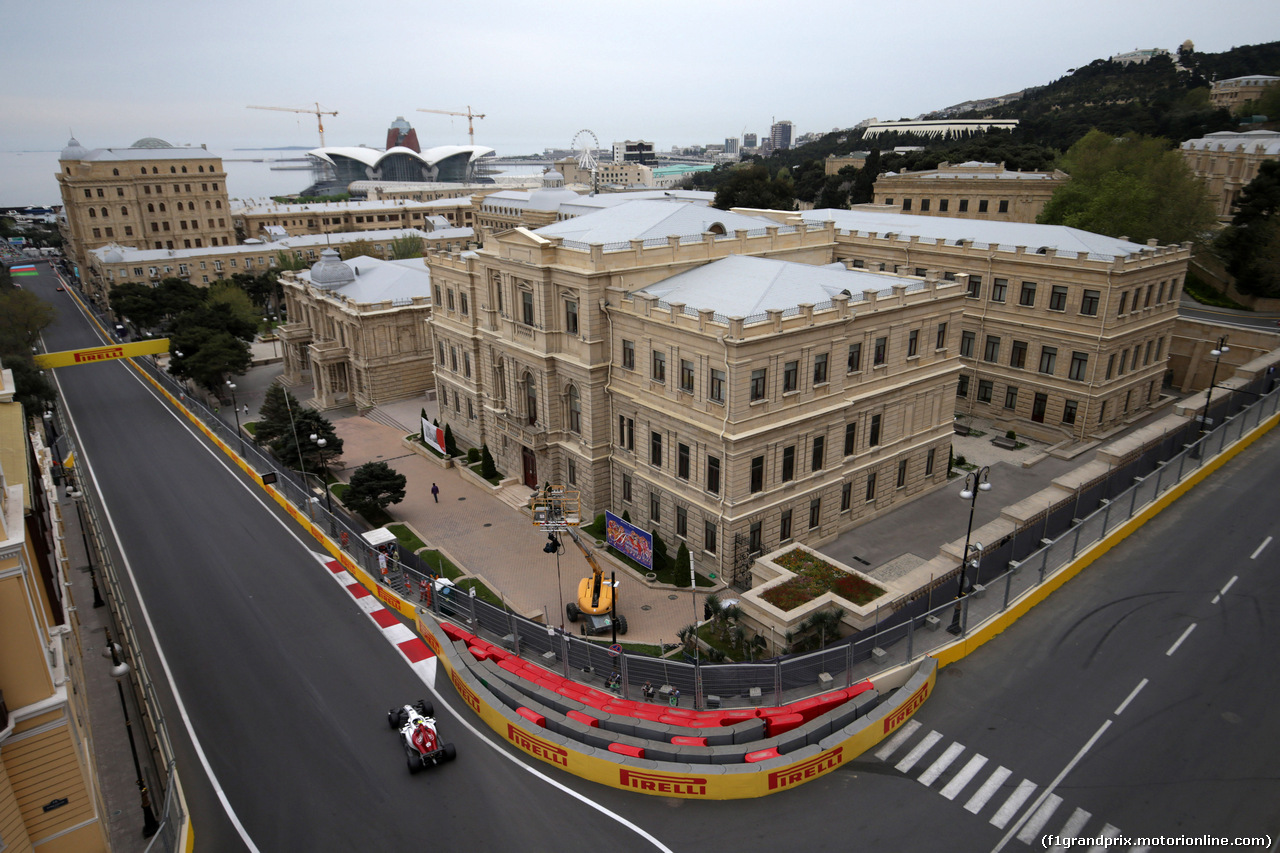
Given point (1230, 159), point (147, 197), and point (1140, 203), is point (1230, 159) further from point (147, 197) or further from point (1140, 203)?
point (147, 197)

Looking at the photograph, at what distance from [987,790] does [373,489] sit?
33390mm

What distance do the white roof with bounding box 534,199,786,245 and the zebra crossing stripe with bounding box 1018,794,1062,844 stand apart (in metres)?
30.6

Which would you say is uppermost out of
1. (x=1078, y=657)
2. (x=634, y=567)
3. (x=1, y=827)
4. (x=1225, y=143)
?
(x=1225, y=143)

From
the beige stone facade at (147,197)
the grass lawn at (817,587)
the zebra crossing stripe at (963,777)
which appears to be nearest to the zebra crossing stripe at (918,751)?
the zebra crossing stripe at (963,777)

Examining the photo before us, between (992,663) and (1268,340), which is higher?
(1268,340)

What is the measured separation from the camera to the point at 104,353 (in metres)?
72.8

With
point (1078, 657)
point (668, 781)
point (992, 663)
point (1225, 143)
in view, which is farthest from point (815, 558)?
point (1225, 143)

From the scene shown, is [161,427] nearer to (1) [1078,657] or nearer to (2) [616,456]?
(2) [616,456]

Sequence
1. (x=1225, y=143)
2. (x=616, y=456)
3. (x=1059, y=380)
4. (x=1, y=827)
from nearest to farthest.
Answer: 1. (x=1, y=827)
2. (x=616, y=456)
3. (x=1059, y=380)
4. (x=1225, y=143)

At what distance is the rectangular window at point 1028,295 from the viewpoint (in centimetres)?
4878

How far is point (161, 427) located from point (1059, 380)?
67.4 m

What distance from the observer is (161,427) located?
5978cm

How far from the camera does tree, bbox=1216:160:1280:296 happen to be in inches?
2456

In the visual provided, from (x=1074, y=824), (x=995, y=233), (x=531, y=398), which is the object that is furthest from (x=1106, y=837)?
(x=995, y=233)
